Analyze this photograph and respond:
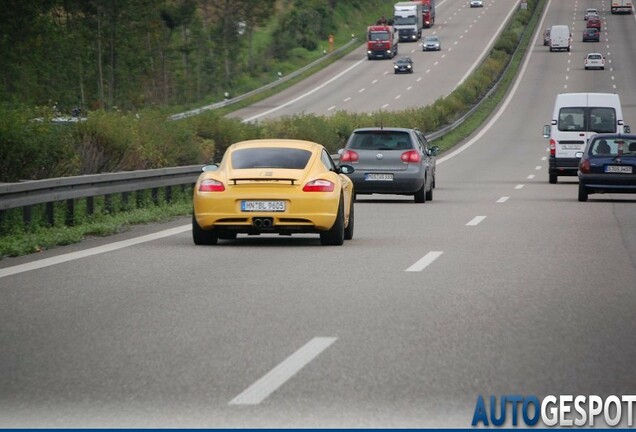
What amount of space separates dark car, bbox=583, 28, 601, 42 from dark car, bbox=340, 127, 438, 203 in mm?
91844

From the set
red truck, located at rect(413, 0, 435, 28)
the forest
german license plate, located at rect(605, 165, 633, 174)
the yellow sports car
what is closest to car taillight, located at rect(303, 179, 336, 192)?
the yellow sports car

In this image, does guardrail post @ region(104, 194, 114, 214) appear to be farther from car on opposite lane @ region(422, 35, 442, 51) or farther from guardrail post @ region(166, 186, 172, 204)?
car on opposite lane @ region(422, 35, 442, 51)

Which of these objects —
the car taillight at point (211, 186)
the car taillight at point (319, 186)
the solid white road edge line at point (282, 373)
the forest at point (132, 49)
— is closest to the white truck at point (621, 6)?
the forest at point (132, 49)

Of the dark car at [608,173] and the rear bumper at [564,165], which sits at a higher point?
the dark car at [608,173]

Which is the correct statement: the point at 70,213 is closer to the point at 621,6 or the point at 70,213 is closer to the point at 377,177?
the point at 377,177

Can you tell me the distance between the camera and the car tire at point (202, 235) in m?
16.8

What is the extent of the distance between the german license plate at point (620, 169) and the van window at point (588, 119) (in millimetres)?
8276

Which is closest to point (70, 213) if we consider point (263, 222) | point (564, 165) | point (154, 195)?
point (263, 222)

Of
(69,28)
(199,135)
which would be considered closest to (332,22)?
(69,28)

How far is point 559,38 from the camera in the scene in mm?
108625

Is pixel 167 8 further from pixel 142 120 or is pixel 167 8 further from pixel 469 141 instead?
pixel 142 120

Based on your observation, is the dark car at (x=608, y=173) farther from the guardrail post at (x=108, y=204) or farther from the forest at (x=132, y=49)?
the forest at (x=132, y=49)

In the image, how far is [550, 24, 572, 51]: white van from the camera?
108188 millimetres

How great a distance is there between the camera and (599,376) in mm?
7930
